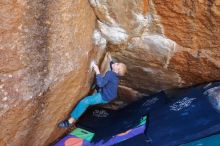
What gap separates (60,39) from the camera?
2.79 meters

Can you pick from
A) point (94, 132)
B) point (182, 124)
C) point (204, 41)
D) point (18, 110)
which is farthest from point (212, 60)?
point (18, 110)

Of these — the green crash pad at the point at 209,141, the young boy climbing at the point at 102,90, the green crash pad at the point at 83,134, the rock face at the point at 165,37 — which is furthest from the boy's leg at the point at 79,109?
the green crash pad at the point at 209,141

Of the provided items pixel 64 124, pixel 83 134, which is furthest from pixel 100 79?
pixel 83 134

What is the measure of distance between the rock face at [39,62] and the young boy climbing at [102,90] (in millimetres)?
127

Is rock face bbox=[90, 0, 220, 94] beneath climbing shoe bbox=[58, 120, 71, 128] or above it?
above

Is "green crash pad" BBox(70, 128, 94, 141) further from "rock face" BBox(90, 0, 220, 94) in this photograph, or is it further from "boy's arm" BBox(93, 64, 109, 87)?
"rock face" BBox(90, 0, 220, 94)

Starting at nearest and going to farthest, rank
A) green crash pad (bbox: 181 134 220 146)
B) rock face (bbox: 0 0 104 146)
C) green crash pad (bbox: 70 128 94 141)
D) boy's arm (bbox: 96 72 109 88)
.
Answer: rock face (bbox: 0 0 104 146) → green crash pad (bbox: 181 134 220 146) → boy's arm (bbox: 96 72 109 88) → green crash pad (bbox: 70 128 94 141)

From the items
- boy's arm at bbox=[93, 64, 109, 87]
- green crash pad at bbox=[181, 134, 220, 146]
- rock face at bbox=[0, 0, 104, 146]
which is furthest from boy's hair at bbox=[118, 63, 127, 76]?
green crash pad at bbox=[181, 134, 220, 146]

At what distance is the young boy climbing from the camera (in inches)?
128

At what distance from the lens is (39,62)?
2744 millimetres

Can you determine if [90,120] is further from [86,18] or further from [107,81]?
[86,18]

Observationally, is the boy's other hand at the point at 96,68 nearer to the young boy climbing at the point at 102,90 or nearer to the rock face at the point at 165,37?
the young boy climbing at the point at 102,90

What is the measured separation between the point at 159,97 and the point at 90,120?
2.27 ft

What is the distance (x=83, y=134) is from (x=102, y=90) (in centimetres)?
47
